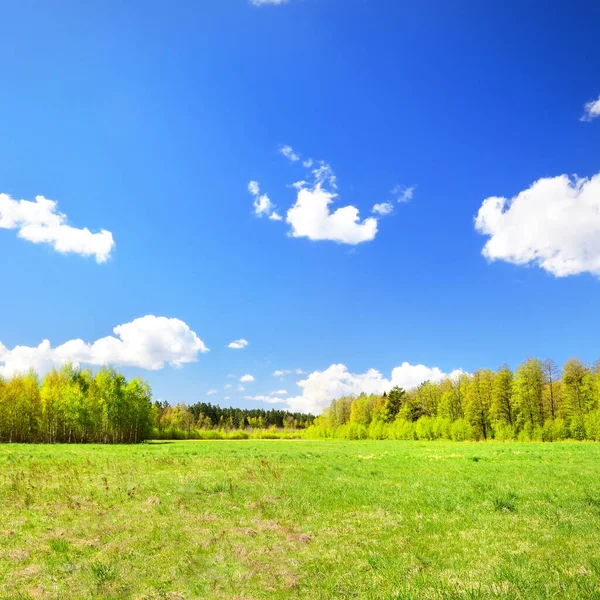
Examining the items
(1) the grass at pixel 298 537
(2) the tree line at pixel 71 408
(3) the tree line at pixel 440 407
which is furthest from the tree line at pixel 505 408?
(1) the grass at pixel 298 537

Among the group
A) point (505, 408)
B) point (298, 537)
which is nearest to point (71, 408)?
point (298, 537)

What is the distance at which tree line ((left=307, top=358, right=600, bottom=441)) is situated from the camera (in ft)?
264

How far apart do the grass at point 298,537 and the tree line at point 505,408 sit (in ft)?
236

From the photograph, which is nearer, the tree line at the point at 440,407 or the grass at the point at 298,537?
the grass at the point at 298,537

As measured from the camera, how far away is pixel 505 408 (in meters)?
92.8

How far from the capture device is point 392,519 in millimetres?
13609

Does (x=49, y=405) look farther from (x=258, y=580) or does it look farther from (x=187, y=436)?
(x=258, y=580)

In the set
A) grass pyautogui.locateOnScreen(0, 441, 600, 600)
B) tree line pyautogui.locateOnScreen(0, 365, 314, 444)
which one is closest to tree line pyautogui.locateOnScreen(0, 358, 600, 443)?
tree line pyautogui.locateOnScreen(0, 365, 314, 444)

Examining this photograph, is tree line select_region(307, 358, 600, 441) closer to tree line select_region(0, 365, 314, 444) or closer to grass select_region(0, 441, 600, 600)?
tree line select_region(0, 365, 314, 444)

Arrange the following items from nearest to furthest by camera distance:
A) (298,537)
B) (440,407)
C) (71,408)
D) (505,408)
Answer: (298,537) → (71,408) → (505,408) → (440,407)

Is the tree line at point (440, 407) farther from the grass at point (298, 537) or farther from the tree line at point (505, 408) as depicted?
the grass at point (298, 537)

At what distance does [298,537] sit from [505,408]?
94.8 m

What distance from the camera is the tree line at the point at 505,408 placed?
80.6m

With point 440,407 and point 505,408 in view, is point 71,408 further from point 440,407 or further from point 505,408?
point 505,408
